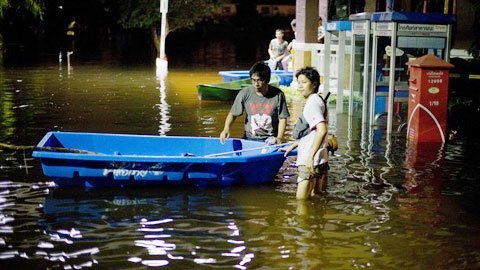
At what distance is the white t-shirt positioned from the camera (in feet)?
27.6

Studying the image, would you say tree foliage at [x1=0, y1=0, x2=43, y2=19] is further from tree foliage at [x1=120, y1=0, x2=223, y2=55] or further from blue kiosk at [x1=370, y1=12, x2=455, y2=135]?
blue kiosk at [x1=370, y1=12, x2=455, y2=135]

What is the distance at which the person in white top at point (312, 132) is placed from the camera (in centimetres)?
838

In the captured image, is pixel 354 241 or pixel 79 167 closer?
pixel 354 241

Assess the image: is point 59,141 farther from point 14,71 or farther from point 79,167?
point 14,71

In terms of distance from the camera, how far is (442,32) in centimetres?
1370

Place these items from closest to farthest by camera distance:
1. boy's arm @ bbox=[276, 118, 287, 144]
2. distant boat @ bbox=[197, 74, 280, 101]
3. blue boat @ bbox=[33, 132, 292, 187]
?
blue boat @ bbox=[33, 132, 292, 187] < boy's arm @ bbox=[276, 118, 287, 144] < distant boat @ bbox=[197, 74, 280, 101]

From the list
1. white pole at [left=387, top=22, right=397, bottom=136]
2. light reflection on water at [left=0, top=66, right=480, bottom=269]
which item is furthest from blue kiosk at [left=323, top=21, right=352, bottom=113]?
light reflection on water at [left=0, top=66, right=480, bottom=269]

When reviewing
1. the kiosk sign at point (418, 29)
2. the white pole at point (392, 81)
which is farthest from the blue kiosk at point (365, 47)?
the kiosk sign at point (418, 29)

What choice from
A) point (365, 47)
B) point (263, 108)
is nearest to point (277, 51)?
point (365, 47)

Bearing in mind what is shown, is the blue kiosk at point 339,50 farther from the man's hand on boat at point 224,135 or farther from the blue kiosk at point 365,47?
the man's hand on boat at point 224,135

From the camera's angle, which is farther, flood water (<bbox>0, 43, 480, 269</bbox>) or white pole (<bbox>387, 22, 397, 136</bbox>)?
white pole (<bbox>387, 22, 397, 136</bbox>)

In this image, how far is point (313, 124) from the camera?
27.6ft

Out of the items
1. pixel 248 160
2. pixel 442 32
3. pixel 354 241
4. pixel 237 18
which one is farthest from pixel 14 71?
pixel 237 18

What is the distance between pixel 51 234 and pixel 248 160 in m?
2.68
